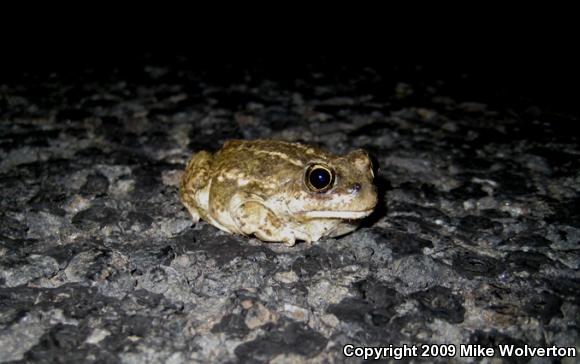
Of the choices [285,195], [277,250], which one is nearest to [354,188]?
[285,195]

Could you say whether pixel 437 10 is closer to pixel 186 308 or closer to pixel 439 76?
pixel 439 76

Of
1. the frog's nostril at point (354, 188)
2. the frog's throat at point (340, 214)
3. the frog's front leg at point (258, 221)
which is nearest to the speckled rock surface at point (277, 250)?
the frog's front leg at point (258, 221)

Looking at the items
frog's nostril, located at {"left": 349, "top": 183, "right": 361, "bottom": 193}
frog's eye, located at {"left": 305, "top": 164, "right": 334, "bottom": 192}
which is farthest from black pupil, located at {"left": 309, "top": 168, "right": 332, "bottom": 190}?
frog's nostril, located at {"left": 349, "top": 183, "right": 361, "bottom": 193}

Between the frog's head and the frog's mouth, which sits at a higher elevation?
the frog's head

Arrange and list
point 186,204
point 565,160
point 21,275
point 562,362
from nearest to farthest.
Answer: point 562,362, point 21,275, point 186,204, point 565,160

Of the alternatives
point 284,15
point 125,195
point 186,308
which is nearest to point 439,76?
point 125,195

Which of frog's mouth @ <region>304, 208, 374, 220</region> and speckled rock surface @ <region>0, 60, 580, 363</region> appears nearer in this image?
speckled rock surface @ <region>0, 60, 580, 363</region>

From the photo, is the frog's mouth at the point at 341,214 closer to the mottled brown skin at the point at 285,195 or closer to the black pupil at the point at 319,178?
the mottled brown skin at the point at 285,195

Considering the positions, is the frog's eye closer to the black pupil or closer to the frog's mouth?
the black pupil
